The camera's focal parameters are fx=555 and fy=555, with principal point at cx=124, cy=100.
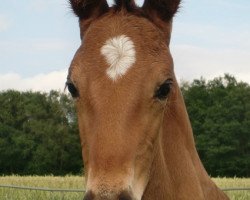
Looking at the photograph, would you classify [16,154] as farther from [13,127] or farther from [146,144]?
[146,144]

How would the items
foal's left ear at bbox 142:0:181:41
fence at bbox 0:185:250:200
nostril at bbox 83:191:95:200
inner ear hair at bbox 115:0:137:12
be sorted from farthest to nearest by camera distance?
1. fence at bbox 0:185:250:200
2. foal's left ear at bbox 142:0:181:41
3. inner ear hair at bbox 115:0:137:12
4. nostril at bbox 83:191:95:200

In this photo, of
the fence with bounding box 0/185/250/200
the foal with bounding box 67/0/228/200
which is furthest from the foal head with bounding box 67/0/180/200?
the fence with bounding box 0/185/250/200

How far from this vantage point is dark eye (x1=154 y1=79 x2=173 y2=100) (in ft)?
11.2

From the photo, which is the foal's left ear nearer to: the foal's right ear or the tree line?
the foal's right ear

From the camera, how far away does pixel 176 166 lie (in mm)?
4059

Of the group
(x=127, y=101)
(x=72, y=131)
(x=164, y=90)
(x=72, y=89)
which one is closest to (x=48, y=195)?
(x=72, y=89)

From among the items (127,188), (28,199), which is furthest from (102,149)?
(28,199)

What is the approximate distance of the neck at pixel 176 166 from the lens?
3871 millimetres

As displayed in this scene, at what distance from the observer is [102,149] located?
3061 mm

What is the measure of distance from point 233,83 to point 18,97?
2759cm

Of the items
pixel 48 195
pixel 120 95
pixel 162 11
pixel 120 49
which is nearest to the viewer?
pixel 120 95

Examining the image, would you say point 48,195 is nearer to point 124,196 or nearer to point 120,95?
point 120,95

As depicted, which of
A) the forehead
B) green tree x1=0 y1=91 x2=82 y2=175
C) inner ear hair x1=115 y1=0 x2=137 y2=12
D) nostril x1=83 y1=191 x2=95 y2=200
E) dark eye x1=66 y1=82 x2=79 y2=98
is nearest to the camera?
nostril x1=83 y1=191 x2=95 y2=200

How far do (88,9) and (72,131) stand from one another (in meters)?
58.3
